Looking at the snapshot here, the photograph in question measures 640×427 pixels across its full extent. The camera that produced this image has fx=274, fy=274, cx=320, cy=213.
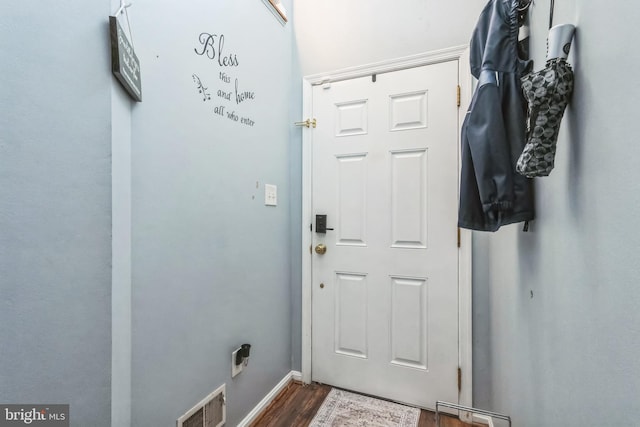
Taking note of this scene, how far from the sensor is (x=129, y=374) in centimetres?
87

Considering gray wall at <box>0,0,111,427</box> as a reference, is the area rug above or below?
below

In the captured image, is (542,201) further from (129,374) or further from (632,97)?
(129,374)

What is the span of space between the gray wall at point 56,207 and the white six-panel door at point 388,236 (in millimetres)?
1239

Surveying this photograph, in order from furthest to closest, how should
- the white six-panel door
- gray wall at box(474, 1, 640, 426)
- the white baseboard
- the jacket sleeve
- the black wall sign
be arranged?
the white six-panel door < the white baseboard < the jacket sleeve < the black wall sign < gray wall at box(474, 1, 640, 426)

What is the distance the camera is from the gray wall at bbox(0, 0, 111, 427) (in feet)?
1.79

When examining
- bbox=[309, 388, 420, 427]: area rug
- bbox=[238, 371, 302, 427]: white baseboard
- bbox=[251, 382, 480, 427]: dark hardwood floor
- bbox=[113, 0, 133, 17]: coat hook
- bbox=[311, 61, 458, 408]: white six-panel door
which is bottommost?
bbox=[251, 382, 480, 427]: dark hardwood floor

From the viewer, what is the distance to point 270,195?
1651 mm

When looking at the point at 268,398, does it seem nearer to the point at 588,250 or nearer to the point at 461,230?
the point at 461,230

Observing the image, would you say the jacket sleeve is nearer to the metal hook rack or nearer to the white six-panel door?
the white six-panel door

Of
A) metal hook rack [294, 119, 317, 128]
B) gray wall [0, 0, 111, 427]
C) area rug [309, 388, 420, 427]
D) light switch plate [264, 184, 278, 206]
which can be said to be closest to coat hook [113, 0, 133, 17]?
gray wall [0, 0, 111, 427]

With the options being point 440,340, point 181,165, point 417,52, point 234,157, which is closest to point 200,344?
point 181,165

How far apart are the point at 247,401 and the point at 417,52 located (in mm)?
2181

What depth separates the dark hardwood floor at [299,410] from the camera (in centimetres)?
150

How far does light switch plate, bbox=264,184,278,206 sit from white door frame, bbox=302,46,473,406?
0.74 ft
